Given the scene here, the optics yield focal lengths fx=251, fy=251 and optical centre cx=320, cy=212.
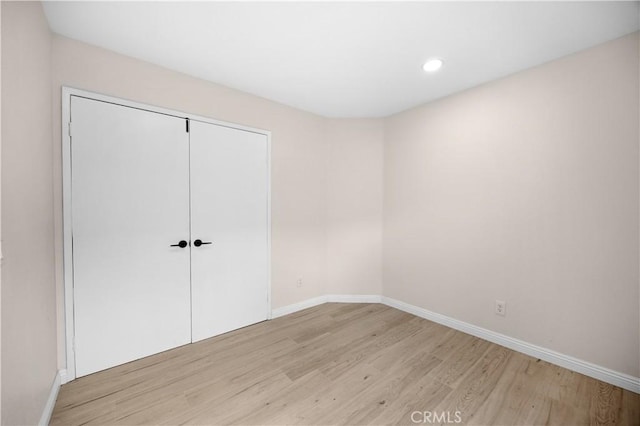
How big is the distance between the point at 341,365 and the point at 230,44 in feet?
8.59

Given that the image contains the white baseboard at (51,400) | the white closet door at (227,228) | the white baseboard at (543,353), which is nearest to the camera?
the white baseboard at (51,400)

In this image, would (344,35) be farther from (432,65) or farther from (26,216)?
(26,216)

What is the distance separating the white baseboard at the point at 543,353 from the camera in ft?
5.70

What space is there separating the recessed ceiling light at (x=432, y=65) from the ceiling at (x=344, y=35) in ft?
0.18

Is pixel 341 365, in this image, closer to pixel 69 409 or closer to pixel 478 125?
pixel 69 409

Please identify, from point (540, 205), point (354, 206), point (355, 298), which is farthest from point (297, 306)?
point (540, 205)

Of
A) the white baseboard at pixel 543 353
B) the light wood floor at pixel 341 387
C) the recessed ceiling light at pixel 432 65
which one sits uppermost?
the recessed ceiling light at pixel 432 65

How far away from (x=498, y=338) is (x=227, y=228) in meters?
2.77

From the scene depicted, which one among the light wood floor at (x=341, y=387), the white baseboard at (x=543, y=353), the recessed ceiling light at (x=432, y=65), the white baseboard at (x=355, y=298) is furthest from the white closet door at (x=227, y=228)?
the white baseboard at (x=543, y=353)

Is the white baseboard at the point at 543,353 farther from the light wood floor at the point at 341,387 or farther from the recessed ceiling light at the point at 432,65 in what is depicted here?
the recessed ceiling light at the point at 432,65

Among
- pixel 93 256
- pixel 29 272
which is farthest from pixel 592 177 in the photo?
pixel 93 256

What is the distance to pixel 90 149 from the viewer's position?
6.06 ft

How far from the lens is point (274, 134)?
9.36ft

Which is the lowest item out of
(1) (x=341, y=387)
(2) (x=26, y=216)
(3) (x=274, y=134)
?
(1) (x=341, y=387)
